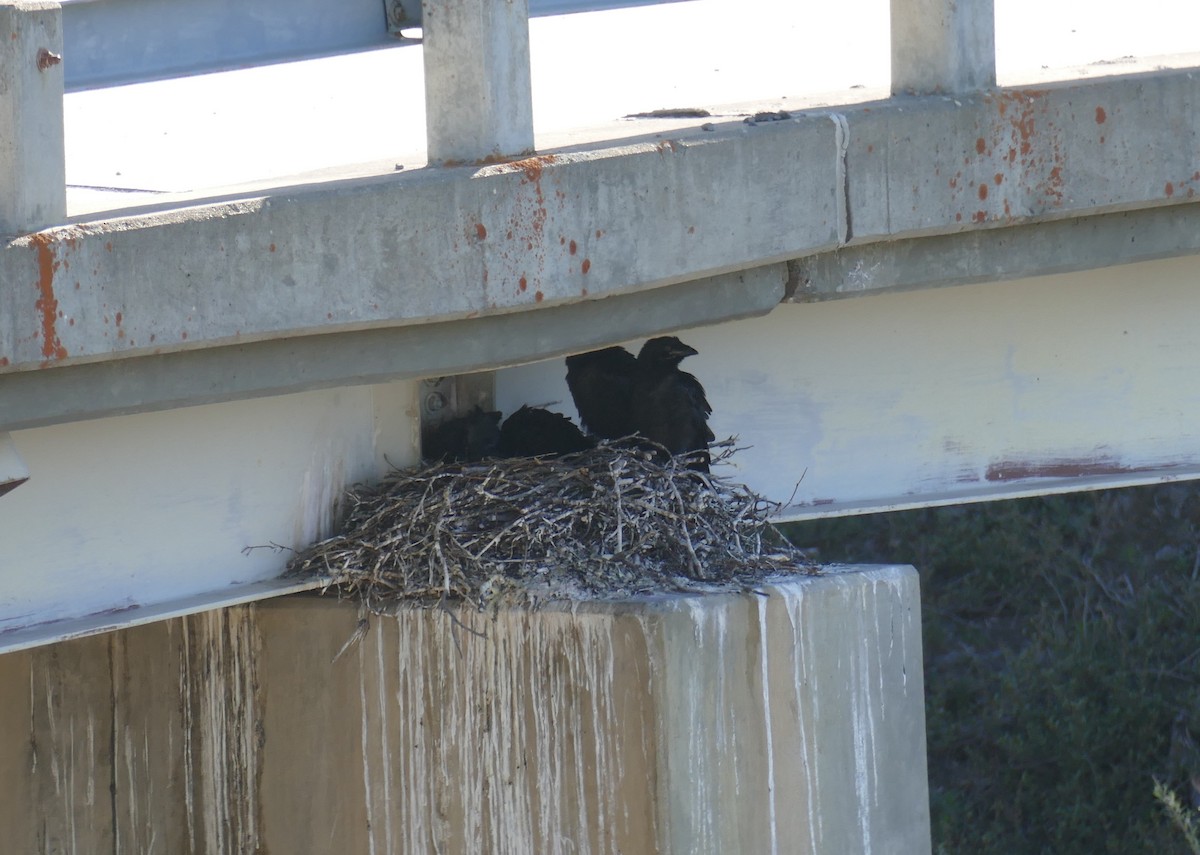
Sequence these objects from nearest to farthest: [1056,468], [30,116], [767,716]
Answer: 1. [30,116]
2. [767,716]
3. [1056,468]

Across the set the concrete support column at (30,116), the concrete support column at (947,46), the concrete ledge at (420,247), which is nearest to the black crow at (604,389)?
the concrete ledge at (420,247)

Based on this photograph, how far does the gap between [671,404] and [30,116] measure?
2194mm

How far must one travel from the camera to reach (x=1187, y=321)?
19.0ft

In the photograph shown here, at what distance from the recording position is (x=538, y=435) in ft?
17.0

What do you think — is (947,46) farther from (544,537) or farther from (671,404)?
(544,537)

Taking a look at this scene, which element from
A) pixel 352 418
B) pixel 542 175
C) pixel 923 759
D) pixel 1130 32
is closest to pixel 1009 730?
pixel 1130 32

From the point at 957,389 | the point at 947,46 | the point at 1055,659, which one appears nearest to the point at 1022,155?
the point at 947,46

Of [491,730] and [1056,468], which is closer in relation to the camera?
[491,730]

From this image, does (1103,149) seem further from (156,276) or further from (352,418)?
(156,276)

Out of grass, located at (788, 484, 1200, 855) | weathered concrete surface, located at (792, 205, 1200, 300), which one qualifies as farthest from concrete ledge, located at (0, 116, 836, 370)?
grass, located at (788, 484, 1200, 855)

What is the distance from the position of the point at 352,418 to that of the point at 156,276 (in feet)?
4.33

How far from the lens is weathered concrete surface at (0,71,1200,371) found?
3539 millimetres

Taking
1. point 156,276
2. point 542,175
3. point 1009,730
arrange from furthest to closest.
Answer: point 1009,730
point 542,175
point 156,276

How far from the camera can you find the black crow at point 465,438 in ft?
16.7
